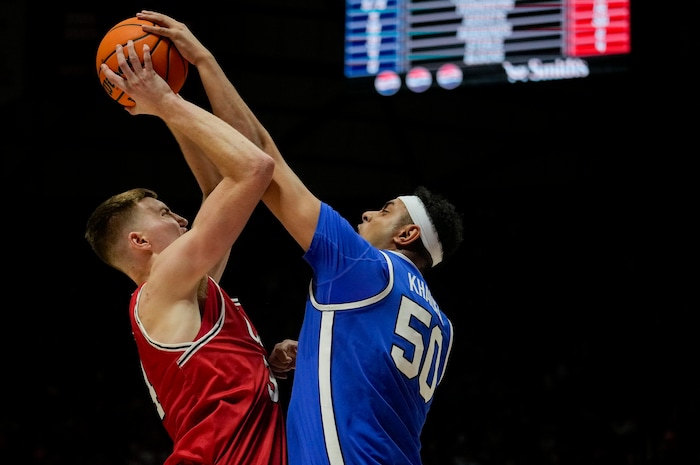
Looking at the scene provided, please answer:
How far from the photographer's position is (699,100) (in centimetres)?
1004

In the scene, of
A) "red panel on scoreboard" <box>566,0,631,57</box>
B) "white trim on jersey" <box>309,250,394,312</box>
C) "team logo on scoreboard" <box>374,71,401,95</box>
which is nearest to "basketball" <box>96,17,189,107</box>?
"white trim on jersey" <box>309,250,394,312</box>

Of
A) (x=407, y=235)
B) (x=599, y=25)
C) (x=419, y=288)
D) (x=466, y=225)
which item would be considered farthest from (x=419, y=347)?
(x=466, y=225)

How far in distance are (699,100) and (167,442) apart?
794 cm

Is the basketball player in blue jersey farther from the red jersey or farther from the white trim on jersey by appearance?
the red jersey

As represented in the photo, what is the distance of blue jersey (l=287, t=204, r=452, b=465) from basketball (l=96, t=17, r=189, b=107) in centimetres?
88

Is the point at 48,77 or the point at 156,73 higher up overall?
the point at 48,77

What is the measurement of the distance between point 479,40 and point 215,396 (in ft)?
18.4

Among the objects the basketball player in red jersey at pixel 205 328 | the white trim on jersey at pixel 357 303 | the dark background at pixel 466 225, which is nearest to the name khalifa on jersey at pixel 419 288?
the white trim on jersey at pixel 357 303

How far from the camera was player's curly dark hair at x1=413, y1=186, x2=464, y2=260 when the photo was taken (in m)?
3.71

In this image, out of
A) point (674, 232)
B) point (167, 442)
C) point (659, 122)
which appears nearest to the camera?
point (659, 122)

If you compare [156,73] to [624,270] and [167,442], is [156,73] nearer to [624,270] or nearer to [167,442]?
[167,442]

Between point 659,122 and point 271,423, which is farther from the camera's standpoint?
point 659,122

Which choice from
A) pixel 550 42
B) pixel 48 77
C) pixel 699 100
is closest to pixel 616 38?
pixel 550 42

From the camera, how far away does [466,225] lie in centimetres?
1391
